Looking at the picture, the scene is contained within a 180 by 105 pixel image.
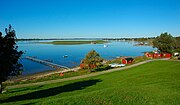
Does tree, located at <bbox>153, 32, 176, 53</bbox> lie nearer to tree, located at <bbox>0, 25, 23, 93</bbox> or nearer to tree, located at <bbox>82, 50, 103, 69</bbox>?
tree, located at <bbox>82, 50, 103, 69</bbox>

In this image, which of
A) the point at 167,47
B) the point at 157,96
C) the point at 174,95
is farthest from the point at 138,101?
the point at 167,47

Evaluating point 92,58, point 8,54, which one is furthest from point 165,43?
point 8,54

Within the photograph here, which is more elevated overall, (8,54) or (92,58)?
(8,54)

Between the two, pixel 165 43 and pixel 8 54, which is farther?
pixel 165 43

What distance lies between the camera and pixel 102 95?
16766 millimetres

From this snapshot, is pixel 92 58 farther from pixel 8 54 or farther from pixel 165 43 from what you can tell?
pixel 165 43

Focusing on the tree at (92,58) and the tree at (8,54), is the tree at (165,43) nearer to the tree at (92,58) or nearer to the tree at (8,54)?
the tree at (92,58)

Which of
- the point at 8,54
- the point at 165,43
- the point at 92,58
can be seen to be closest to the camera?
the point at 8,54

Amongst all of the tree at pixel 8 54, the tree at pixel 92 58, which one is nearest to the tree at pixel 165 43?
the tree at pixel 92 58

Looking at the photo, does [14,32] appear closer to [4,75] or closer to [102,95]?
[4,75]

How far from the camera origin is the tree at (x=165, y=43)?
82.2m

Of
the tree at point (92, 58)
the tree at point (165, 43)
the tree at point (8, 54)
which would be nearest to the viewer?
the tree at point (8, 54)

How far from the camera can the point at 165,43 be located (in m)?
83.3

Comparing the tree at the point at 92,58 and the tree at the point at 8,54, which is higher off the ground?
the tree at the point at 8,54
